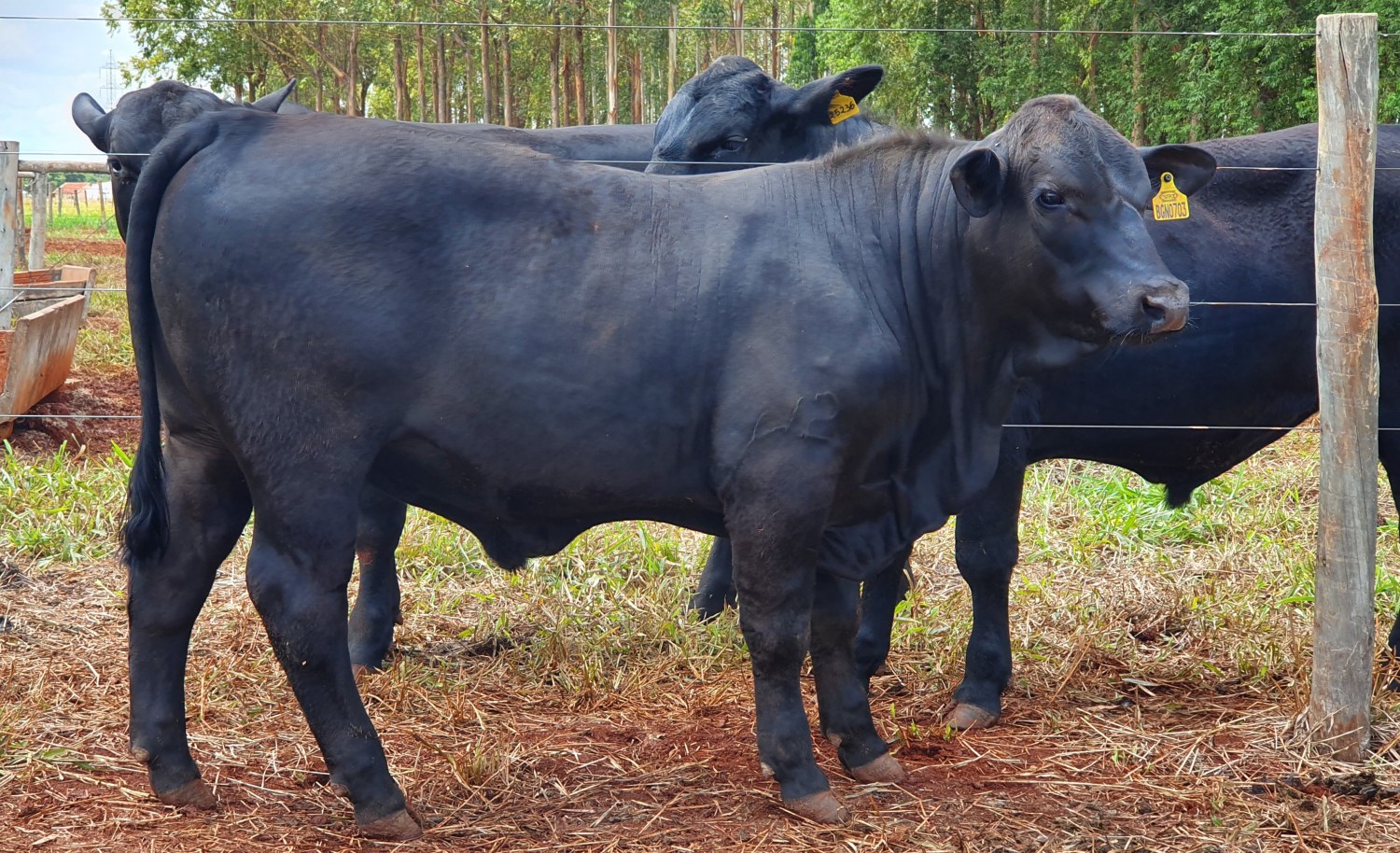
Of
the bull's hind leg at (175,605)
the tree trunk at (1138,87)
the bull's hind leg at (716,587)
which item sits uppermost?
the tree trunk at (1138,87)

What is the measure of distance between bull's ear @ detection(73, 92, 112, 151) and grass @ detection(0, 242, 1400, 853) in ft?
6.35

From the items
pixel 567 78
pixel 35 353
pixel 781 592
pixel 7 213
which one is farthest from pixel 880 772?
pixel 567 78

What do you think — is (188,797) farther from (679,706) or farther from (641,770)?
(679,706)

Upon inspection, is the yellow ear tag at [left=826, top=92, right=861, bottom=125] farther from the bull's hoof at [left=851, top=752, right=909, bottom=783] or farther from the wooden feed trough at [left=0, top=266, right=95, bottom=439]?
the wooden feed trough at [left=0, top=266, right=95, bottom=439]

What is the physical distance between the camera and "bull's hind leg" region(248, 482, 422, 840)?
11.1 ft

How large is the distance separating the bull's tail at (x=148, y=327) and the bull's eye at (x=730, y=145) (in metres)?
2.50

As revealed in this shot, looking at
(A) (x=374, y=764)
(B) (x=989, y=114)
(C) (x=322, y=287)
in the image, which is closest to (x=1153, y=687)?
(A) (x=374, y=764)

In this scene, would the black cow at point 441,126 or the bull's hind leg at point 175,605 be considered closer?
the bull's hind leg at point 175,605

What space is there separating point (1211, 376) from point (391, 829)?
3087mm

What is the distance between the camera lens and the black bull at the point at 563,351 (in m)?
3.37

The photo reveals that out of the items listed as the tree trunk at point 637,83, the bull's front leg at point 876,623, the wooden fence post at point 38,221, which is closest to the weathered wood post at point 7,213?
the wooden fence post at point 38,221

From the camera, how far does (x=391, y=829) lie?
11.4ft

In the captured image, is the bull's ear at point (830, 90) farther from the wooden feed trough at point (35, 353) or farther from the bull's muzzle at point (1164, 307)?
the wooden feed trough at point (35, 353)

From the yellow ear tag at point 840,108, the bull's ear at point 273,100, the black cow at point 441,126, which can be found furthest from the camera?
the yellow ear tag at point 840,108
